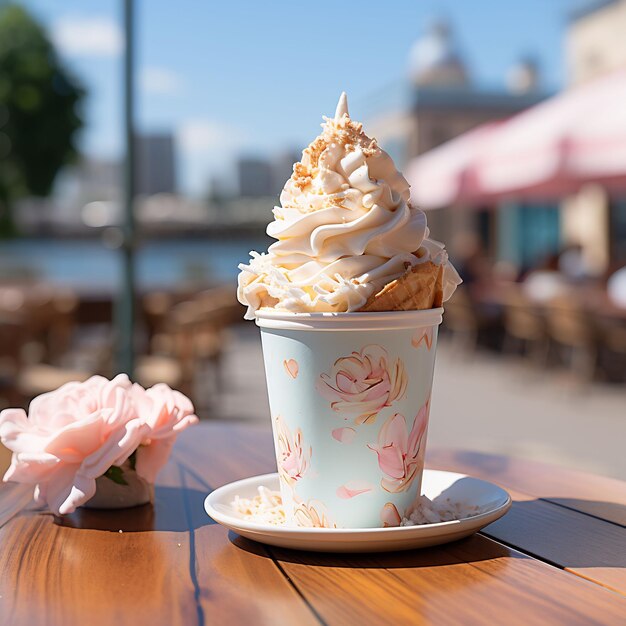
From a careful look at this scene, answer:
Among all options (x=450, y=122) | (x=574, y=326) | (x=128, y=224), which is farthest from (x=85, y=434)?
(x=450, y=122)

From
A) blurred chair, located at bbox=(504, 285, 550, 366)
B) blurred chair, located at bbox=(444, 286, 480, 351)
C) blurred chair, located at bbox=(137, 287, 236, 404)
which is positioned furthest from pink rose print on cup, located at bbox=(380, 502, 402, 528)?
blurred chair, located at bbox=(444, 286, 480, 351)

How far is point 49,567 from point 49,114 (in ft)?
110

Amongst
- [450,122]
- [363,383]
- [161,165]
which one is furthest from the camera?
[161,165]

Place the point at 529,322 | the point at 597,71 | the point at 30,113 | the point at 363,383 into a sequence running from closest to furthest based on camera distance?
the point at 363,383 → the point at 529,322 → the point at 597,71 → the point at 30,113

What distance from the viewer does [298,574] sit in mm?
979

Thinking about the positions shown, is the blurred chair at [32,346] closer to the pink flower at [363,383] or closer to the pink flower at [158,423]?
the pink flower at [158,423]

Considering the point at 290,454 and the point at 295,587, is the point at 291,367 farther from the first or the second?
the point at 295,587

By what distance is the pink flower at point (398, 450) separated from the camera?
106cm

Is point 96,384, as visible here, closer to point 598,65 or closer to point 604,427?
point 604,427

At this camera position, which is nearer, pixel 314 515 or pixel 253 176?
pixel 314 515

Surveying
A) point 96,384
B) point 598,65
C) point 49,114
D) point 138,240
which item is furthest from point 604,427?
point 49,114

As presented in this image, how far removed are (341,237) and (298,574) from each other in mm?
400

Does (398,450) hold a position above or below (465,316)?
above

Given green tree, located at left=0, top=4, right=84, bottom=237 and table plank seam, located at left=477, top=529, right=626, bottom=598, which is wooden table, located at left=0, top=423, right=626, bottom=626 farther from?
green tree, located at left=0, top=4, right=84, bottom=237
